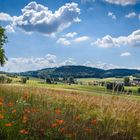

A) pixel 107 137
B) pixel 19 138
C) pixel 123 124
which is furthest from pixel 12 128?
pixel 123 124

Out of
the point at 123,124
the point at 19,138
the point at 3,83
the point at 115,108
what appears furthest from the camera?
the point at 3,83

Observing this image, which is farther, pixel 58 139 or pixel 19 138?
pixel 58 139

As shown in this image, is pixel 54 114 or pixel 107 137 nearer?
pixel 107 137

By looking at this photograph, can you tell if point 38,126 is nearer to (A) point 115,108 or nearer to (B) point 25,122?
(B) point 25,122

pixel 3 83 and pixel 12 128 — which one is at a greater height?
pixel 3 83

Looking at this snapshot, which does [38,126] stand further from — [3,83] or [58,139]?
[3,83]

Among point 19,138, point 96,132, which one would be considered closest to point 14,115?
point 19,138

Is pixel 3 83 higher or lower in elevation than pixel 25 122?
higher

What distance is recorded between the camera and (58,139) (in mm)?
7336

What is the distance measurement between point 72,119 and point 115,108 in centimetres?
123

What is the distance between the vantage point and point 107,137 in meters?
7.83

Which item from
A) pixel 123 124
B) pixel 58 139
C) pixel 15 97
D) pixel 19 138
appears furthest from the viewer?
pixel 15 97

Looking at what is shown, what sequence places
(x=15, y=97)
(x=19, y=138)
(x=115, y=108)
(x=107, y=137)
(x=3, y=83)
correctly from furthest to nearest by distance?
(x=3, y=83), (x=15, y=97), (x=115, y=108), (x=107, y=137), (x=19, y=138)

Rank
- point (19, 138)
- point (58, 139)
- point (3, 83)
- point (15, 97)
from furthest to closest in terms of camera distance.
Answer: point (3, 83) < point (15, 97) < point (58, 139) < point (19, 138)
